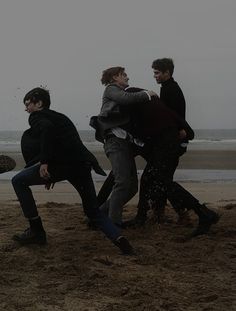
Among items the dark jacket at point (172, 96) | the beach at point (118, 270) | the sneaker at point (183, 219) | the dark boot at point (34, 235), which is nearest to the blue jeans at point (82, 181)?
the beach at point (118, 270)

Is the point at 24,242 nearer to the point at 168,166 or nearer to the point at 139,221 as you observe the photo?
the point at 139,221

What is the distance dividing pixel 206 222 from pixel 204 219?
4 cm

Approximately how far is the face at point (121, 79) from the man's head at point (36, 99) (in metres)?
0.84

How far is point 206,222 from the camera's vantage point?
5.74 m

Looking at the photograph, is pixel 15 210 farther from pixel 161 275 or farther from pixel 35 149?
pixel 161 275

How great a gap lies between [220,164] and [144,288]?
53.6ft

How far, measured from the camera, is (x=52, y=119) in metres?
4.95

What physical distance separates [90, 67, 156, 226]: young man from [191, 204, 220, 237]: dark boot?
0.77 meters

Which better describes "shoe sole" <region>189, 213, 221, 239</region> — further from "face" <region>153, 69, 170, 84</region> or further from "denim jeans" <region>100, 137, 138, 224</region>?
"face" <region>153, 69, 170, 84</region>

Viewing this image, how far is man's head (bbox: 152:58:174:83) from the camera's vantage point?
595 cm

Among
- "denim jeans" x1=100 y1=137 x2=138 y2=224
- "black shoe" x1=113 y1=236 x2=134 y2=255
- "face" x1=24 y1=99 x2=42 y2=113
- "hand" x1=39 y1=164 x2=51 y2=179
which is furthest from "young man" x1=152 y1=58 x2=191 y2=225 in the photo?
"hand" x1=39 y1=164 x2=51 y2=179

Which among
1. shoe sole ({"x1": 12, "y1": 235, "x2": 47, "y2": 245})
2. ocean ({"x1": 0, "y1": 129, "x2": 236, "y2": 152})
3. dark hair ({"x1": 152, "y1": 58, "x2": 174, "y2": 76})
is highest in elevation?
dark hair ({"x1": 152, "y1": 58, "x2": 174, "y2": 76})

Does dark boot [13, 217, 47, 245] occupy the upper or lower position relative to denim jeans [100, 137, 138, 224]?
lower

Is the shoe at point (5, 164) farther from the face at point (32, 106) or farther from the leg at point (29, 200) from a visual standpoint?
the face at point (32, 106)
